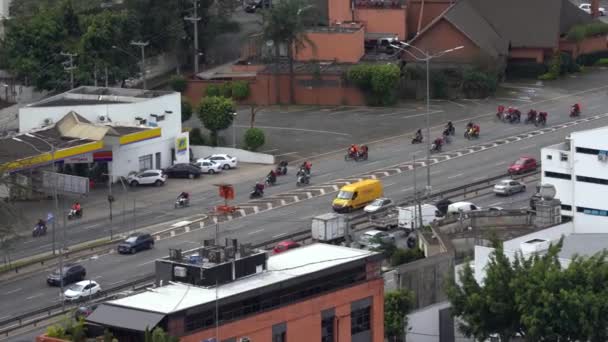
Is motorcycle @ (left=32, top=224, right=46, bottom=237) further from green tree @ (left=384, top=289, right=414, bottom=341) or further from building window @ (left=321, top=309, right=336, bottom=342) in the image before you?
building window @ (left=321, top=309, right=336, bottom=342)

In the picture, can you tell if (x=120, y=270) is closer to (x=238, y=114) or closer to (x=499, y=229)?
(x=499, y=229)

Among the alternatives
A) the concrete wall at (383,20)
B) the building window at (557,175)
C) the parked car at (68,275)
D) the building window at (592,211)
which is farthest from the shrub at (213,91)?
the parked car at (68,275)

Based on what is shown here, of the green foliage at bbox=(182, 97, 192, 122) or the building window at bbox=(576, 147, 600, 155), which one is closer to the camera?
the building window at bbox=(576, 147, 600, 155)

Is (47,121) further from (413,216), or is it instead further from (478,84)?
(478,84)

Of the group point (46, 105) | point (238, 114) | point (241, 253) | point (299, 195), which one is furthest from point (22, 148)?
point (241, 253)

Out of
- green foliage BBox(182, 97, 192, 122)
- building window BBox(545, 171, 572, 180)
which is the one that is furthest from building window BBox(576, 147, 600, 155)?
green foliage BBox(182, 97, 192, 122)

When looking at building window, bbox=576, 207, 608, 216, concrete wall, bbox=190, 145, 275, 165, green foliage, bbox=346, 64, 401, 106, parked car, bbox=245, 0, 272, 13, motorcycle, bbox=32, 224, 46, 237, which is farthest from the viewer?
parked car, bbox=245, 0, 272, 13

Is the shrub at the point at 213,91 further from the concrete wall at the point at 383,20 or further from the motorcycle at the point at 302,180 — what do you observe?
the motorcycle at the point at 302,180
